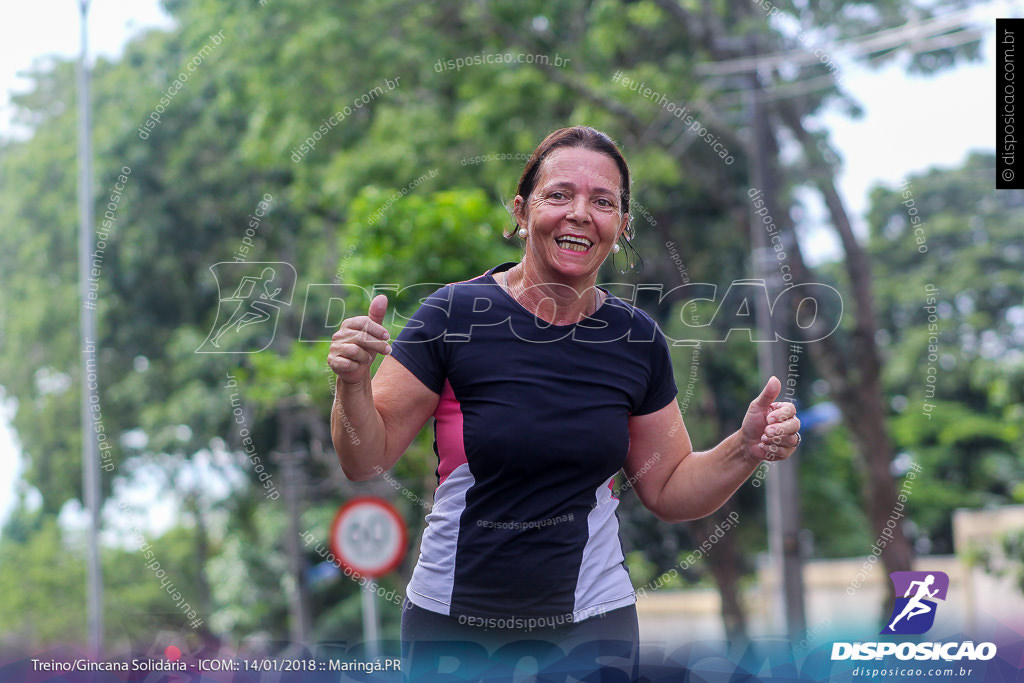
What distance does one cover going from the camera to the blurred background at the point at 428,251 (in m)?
10.6

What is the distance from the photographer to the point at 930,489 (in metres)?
22.4

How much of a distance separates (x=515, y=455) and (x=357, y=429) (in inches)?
11.4

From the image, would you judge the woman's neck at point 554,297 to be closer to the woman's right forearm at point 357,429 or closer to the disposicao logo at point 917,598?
the woman's right forearm at point 357,429

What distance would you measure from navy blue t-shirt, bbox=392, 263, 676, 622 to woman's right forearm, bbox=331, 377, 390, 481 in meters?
0.14

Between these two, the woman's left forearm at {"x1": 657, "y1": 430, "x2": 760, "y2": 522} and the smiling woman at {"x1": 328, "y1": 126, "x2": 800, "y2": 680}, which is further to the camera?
the woman's left forearm at {"x1": 657, "y1": 430, "x2": 760, "y2": 522}

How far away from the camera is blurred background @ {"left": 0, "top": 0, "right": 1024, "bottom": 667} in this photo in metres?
10.6

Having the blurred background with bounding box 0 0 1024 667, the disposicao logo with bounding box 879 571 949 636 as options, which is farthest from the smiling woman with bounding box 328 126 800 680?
the blurred background with bounding box 0 0 1024 667

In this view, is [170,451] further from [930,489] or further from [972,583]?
[930,489]

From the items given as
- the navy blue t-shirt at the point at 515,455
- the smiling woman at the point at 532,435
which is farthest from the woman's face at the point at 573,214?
the navy blue t-shirt at the point at 515,455

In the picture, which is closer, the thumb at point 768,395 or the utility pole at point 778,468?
the thumb at point 768,395

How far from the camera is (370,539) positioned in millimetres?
7270

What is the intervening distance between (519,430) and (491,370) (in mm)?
128

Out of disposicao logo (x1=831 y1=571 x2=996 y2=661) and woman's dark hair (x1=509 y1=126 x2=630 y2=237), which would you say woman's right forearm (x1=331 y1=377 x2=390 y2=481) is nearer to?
woman's dark hair (x1=509 y1=126 x2=630 y2=237)

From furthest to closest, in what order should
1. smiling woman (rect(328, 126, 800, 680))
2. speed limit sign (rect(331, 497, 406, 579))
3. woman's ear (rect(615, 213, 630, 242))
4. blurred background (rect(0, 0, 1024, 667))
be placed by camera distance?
blurred background (rect(0, 0, 1024, 667)) < speed limit sign (rect(331, 497, 406, 579)) < woman's ear (rect(615, 213, 630, 242)) < smiling woman (rect(328, 126, 800, 680))
